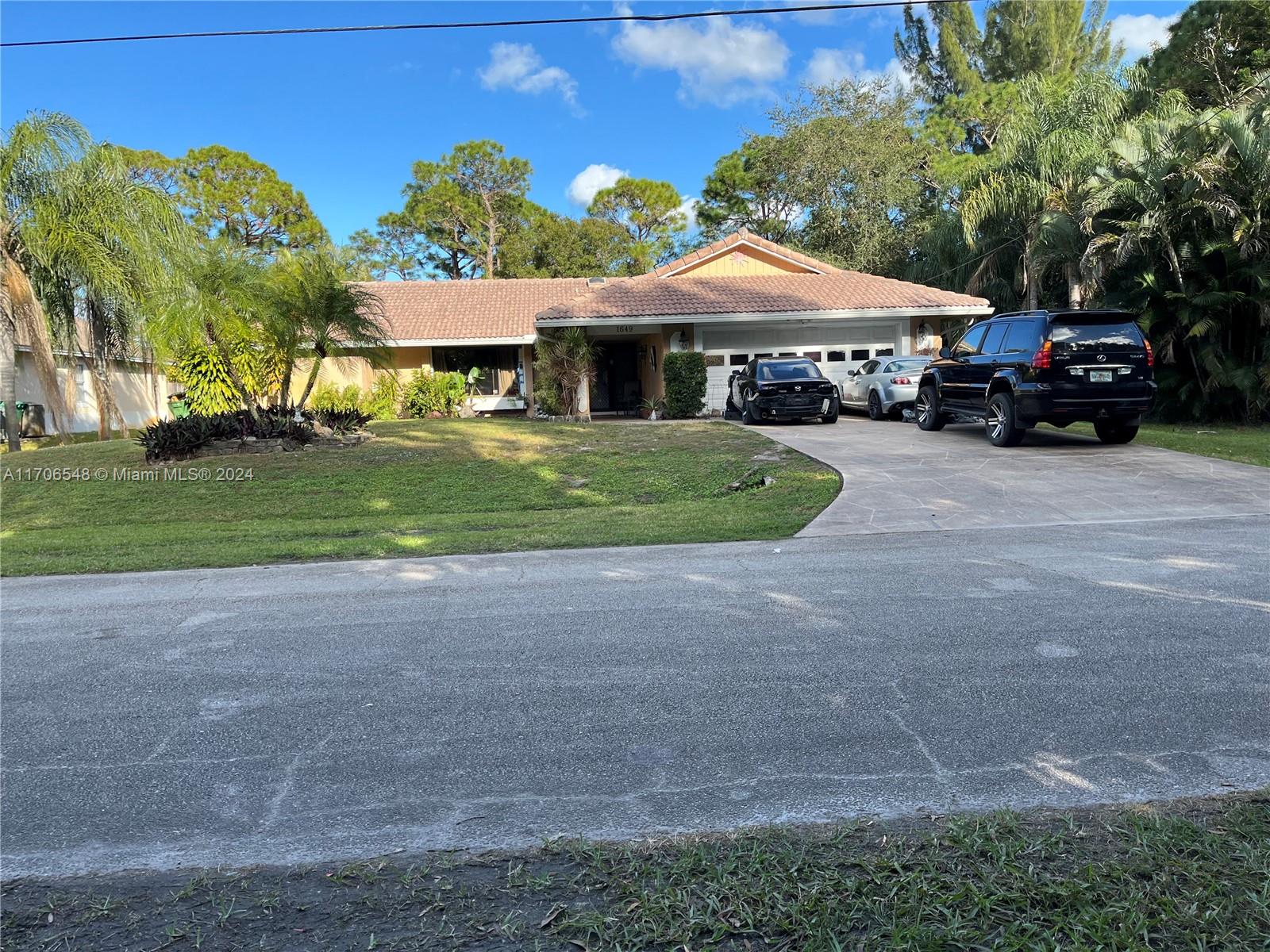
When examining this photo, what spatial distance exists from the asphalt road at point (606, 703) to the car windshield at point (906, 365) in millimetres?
13189

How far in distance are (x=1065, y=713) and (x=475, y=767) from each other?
8.97 ft

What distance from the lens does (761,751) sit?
3777 mm

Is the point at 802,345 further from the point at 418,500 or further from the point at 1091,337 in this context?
the point at 418,500

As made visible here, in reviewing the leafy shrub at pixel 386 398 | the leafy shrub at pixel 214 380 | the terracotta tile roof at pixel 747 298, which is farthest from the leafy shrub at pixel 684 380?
the leafy shrub at pixel 214 380

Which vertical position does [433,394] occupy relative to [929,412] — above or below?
above

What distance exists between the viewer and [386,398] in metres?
25.1

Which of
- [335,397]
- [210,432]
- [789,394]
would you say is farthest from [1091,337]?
[335,397]

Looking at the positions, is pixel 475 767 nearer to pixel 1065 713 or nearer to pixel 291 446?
pixel 1065 713

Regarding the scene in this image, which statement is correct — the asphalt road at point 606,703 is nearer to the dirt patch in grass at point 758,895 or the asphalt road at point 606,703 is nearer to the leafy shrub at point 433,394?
the dirt patch in grass at point 758,895

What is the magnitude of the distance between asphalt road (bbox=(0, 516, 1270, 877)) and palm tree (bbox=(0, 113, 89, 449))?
1334 cm

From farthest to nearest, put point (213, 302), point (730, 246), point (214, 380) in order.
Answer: point (730, 246)
point (214, 380)
point (213, 302)

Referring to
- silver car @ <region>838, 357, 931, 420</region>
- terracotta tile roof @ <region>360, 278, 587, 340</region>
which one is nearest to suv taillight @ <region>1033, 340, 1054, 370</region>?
silver car @ <region>838, 357, 931, 420</region>

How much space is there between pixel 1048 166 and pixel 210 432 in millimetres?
21781

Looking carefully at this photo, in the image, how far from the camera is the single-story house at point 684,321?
23562 mm
